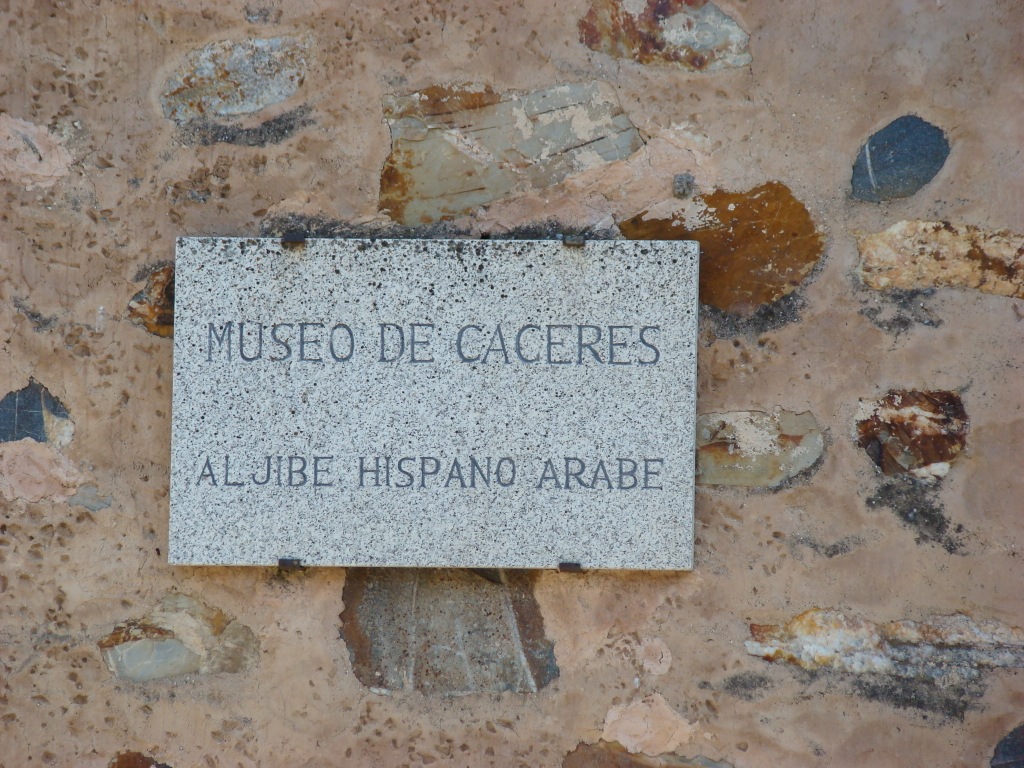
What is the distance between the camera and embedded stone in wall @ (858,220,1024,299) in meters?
1.99

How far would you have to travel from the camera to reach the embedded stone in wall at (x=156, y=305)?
2.06 meters

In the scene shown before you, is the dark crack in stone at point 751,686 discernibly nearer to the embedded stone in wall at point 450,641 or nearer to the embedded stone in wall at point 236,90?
the embedded stone in wall at point 450,641

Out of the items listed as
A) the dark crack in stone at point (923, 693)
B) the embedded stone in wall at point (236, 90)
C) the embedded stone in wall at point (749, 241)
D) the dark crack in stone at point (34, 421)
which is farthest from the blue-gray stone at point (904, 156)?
the dark crack in stone at point (34, 421)

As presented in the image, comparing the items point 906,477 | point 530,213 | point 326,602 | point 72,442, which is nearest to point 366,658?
point 326,602

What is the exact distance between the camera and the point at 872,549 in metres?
2.00

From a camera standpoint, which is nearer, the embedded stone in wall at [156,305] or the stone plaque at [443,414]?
the stone plaque at [443,414]

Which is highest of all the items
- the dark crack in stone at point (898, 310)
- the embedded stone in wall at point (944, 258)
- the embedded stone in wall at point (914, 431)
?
the embedded stone in wall at point (944, 258)

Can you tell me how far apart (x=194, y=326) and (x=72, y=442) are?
471 mm

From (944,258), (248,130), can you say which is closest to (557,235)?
(248,130)

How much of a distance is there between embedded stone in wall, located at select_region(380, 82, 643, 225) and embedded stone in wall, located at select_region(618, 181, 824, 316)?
0.80ft

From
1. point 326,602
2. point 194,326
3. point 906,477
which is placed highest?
point 194,326

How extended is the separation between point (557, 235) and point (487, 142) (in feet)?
1.02

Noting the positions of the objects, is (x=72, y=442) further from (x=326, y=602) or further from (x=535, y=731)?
(x=535, y=731)

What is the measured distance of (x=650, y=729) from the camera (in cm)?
200
